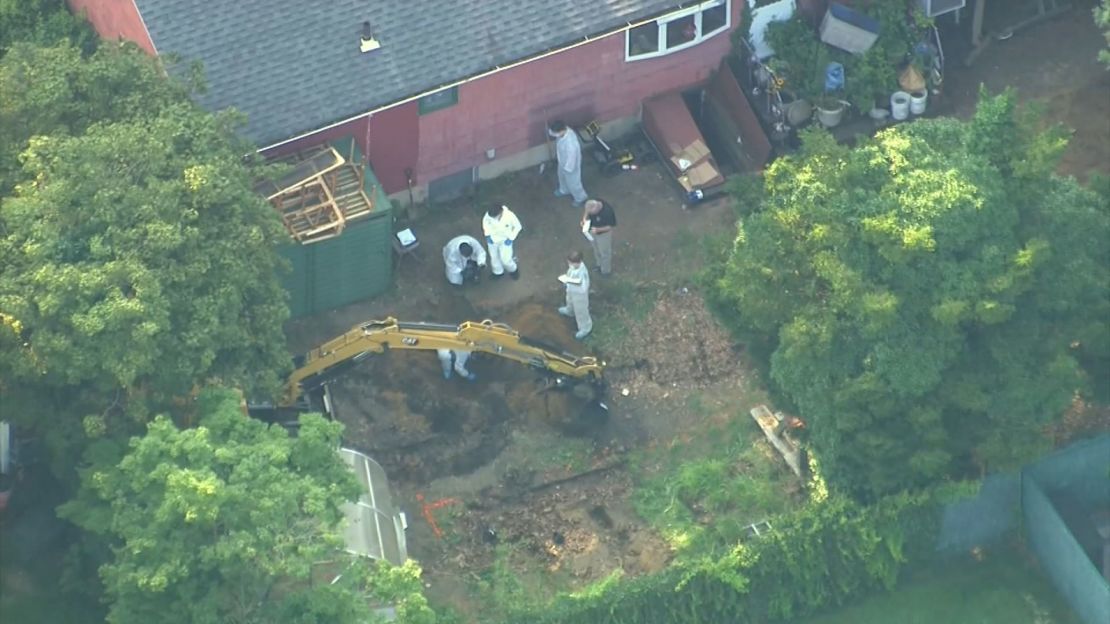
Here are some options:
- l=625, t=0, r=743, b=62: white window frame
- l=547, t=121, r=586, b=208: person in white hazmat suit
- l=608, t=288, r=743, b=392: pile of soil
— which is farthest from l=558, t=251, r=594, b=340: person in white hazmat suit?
l=625, t=0, r=743, b=62: white window frame

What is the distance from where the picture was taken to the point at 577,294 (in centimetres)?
3812

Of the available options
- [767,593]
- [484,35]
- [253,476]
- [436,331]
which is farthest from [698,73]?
[253,476]

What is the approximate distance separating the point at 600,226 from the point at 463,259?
2298 mm

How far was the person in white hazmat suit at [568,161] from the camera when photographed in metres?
39.8

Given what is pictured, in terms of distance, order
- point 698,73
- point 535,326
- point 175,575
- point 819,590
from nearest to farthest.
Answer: point 175,575
point 819,590
point 535,326
point 698,73

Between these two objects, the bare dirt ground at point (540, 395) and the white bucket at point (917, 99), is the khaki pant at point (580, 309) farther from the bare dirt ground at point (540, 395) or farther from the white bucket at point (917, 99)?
the white bucket at point (917, 99)

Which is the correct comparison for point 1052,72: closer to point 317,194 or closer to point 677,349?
point 677,349

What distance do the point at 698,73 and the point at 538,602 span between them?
35.2 feet

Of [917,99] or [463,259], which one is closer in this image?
[463,259]

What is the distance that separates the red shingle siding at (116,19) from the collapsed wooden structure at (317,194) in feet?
9.79

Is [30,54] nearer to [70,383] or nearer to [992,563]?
[70,383]

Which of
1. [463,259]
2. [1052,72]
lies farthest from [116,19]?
[1052,72]

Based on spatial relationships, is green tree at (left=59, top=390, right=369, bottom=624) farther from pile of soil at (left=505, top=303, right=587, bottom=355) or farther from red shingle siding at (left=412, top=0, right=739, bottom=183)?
red shingle siding at (left=412, top=0, right=739, bottom=183)

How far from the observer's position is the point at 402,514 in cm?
3606
